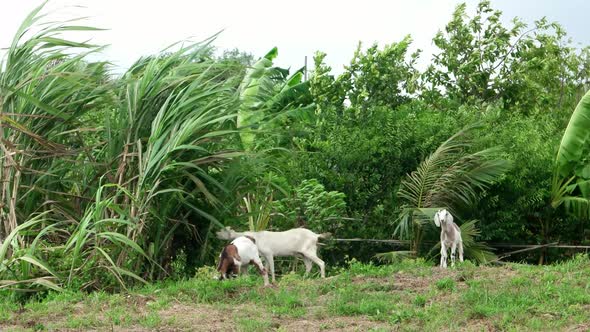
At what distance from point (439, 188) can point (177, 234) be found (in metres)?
4.78

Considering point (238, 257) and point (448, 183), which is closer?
point (238, 257)

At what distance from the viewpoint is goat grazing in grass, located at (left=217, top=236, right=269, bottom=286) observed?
11234 mm

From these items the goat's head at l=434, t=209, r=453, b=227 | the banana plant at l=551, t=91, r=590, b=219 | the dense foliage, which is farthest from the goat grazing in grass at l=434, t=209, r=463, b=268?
the banana plant at l=551, t=91, r=590, b=219

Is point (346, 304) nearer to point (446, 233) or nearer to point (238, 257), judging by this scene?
point (238, 257)

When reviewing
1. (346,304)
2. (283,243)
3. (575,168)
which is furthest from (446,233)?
(575,168)

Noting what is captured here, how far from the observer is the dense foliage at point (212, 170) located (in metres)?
11.4

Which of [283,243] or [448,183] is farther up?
[448,183]

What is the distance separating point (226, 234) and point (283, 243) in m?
0.93

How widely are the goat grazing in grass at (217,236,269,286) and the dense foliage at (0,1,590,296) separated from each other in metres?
0.70

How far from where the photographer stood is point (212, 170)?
41.1 ft

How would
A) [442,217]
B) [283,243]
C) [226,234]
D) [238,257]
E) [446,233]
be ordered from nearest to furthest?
[238,257] → [226,234] → [283,243] → [442,217] → [446,233]

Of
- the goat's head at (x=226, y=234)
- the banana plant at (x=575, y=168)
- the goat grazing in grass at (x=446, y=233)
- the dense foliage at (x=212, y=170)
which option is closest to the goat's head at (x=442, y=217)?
the goat grazing in grass at (x=446, y=233)

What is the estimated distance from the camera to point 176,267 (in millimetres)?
12281

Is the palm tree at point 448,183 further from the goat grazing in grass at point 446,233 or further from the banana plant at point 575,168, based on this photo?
the goat grazing in grass at point 446,233
